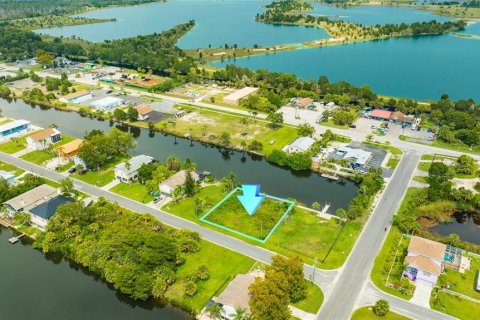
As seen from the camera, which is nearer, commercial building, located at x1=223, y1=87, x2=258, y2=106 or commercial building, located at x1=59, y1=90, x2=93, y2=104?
commercial building, located at x1=223, y1=87, x2=258, y2=106

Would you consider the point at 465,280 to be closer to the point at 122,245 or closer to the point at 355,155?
the point at 355,155

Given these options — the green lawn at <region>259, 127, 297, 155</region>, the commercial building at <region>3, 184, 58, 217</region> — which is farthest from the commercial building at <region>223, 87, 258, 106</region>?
the commercial building at <region>3, 184, 58, 217</region>

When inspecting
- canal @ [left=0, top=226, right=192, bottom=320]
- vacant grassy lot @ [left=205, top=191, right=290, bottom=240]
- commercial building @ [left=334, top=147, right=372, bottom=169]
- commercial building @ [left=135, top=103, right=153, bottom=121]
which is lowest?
canal @ [left=0, top=226, right=192, bottom=320]

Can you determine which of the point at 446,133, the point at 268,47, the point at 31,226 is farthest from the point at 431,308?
the point at 268,47

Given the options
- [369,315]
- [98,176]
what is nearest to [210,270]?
[369,315]

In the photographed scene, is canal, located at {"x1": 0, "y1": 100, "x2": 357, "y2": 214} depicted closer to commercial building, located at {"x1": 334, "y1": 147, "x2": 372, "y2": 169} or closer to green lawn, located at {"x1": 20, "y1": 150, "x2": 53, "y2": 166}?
commercial building, located at {"x1": 334, "y1": 147, "x2": 372, "y2": 169}

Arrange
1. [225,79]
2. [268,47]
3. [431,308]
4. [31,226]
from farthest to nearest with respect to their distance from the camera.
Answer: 1. [268,47]
2. [225,79]
3. [31,226]
4. [431,308]

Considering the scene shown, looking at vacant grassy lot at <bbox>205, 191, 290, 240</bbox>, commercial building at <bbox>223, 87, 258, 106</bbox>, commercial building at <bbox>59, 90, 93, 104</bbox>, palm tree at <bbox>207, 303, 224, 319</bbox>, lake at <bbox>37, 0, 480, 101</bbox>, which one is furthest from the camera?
lake at <bbox>37, 0, 480, 101</bbox>

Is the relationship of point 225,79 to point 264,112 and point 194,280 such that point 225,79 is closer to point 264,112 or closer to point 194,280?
point 264,112
